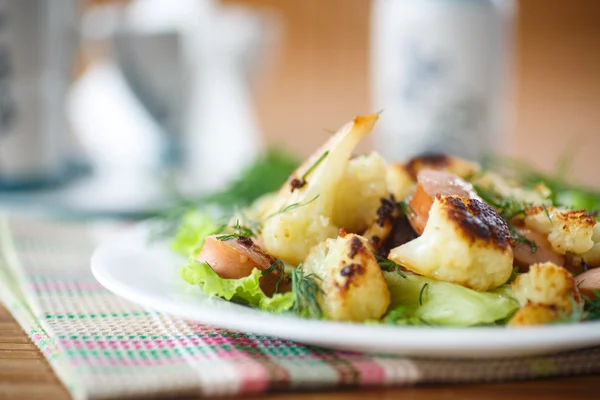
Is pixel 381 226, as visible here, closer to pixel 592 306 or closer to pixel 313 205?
pixel 313 205

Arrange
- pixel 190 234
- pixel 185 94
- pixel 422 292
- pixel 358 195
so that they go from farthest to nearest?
1. pixel 185 94
2. pixel 190 234
3. pixel 358 195
4. pixel 422 292

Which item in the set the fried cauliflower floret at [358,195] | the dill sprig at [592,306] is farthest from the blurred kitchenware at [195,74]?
A: the dill sprig at [592,306]

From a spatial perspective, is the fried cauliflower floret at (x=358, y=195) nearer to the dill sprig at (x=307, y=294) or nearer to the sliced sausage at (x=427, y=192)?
the sliced sausage at (x=427, y=192)

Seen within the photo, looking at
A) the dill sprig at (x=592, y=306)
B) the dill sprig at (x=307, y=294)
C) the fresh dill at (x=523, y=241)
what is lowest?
the dill sprig at (x=592, y=306)

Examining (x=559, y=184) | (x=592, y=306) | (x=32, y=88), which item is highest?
(x=32, y=88)

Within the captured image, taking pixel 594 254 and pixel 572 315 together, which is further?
pixel 594 254

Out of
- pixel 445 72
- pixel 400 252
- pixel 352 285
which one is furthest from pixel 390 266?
pixel 445 72

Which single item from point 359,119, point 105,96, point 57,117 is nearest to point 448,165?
point 359,119
